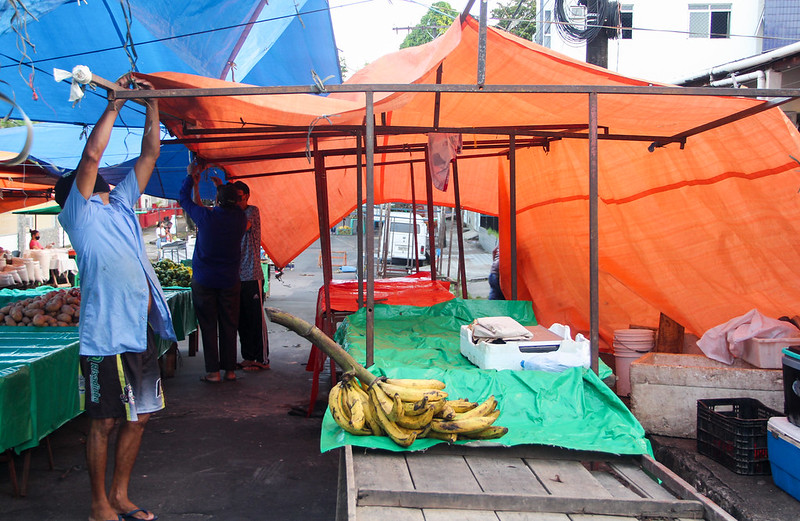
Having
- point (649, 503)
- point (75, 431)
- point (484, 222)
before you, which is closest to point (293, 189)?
point (75, 431)

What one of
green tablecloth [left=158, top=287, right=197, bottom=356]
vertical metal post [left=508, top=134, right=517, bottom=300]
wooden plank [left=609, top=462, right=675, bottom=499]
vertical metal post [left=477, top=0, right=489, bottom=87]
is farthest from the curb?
green tablecloth [left=158, top=287, right=197, bottom=356]

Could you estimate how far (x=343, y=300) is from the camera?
6.60 m

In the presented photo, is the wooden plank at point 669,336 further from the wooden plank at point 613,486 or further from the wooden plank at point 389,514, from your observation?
the wooden plank at point 389,514

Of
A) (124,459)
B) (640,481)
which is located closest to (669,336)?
(640,481)

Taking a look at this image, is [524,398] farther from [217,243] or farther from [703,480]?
[217,243]

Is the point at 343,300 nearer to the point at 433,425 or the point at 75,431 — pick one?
the point at 75,431

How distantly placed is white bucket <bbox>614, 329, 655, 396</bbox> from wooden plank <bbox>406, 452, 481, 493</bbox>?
146 inches

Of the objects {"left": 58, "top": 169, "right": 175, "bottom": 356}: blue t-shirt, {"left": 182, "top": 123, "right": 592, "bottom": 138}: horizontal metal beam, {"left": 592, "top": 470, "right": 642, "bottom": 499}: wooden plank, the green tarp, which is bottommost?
{"left": 592, "top": 470, "right": 642, "bottom": 499}: wooden plank

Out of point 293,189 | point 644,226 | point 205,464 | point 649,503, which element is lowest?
point 205,464

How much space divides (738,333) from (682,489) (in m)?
3.00

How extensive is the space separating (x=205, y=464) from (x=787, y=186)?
503 centimetres

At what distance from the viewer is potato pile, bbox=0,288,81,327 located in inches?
208

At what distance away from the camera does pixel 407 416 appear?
2.89 metres

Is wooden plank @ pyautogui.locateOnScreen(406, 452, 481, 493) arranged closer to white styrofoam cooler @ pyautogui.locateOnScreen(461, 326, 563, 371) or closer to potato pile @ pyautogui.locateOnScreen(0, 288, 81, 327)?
white styrofoam cooler @ pyautogui.locateOnScreen(461, 326, 563, 371)
